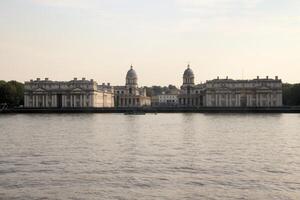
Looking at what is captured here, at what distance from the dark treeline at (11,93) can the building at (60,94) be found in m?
3.33

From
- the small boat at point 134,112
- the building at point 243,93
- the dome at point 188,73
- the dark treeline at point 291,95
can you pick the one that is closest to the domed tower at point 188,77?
the dome at point 188,73

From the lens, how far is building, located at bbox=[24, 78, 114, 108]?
168m

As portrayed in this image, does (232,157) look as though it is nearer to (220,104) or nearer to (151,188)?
(151,188)

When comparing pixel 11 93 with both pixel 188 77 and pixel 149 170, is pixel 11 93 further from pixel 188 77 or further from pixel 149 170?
pixel 149 170

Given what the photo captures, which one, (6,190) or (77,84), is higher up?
(77,84)

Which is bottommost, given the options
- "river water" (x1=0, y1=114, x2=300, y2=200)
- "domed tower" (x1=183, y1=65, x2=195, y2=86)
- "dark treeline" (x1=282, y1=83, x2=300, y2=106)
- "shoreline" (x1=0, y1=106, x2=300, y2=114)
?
"river water" (x1=0, y1=114, x2=300, y2=200)

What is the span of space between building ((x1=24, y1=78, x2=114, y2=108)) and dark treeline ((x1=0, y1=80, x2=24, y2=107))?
333cm

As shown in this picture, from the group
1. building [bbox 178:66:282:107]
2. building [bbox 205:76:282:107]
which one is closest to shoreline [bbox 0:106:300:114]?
building [bbox 178:66:282:107]

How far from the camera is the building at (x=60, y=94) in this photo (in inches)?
6609

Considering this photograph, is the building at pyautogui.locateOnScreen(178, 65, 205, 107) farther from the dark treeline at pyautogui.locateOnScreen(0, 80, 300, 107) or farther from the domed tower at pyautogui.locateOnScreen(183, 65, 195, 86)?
the dark treeline at pyautogui.locateOnScreen(0, 80, 300, 107)

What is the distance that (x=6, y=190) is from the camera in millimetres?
23250

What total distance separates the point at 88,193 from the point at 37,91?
14819 cm

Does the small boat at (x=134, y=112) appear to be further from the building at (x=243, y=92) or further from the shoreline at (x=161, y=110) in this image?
the building at (x=243, y=92)

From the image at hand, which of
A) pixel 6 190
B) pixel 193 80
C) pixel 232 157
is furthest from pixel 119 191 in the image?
pixel 193 80
